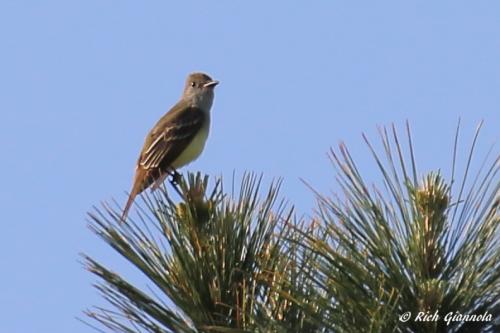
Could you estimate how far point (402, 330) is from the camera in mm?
3336

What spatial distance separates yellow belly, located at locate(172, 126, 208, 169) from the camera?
9.81m

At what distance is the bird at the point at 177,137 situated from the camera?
957cm

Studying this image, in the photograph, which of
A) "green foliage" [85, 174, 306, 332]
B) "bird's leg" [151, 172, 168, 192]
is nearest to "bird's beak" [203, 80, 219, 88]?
"bird's leg" [151, 172, 168, 192]

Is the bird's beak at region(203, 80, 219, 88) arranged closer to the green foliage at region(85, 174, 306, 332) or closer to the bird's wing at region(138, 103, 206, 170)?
the bird's wing at region(138, 103, 206, 170)

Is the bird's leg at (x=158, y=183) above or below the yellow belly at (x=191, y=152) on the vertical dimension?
below

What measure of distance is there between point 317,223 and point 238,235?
0.34 meters

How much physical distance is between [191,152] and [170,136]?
0.88 ft

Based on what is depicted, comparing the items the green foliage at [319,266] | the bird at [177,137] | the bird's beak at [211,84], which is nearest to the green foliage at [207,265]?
the green foliage at [319,266]

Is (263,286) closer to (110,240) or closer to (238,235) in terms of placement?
(238,235)

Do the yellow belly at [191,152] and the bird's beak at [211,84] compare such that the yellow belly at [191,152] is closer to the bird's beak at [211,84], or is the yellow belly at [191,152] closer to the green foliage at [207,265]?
the bird's beak at [211,84]

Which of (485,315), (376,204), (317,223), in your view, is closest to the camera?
(485,315)

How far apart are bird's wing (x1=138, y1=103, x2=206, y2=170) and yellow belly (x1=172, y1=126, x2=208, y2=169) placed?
33 millimetres

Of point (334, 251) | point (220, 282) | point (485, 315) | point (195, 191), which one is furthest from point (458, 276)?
point (195, 191)

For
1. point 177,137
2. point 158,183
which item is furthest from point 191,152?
point 158,183
